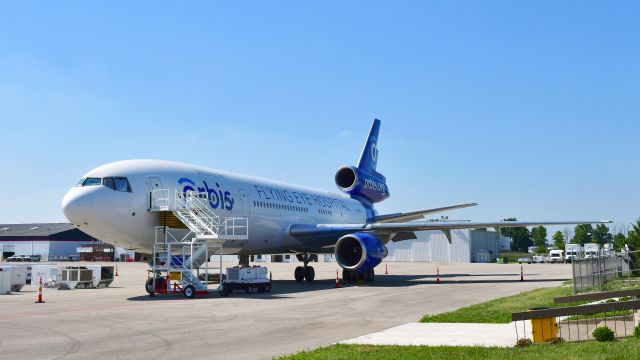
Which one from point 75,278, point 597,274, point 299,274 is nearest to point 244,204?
point 299,274

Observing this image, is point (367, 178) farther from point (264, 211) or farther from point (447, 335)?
point (447, 335)

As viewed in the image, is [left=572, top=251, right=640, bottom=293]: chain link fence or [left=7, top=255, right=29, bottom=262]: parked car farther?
[left=7, top=255, right=29, bottom=262]: parked car

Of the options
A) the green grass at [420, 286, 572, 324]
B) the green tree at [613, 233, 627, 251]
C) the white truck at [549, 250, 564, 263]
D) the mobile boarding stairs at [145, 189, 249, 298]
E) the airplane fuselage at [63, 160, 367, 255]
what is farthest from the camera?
the white truck at [549, 250, 564, 263]

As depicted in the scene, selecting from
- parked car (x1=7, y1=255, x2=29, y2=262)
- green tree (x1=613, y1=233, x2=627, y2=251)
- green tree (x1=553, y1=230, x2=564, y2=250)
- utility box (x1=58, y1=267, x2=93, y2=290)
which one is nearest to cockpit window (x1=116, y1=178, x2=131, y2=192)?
utility box (x1=58, y1=267, x2=93, y2=290)

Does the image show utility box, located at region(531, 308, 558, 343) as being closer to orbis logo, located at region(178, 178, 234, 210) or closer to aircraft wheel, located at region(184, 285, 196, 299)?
aircraft wheel, located at region(184, 285, 196, 299)

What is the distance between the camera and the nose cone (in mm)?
19234

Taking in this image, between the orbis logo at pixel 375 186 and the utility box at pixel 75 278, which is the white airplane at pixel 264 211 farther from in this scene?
the utility box at pixel 75 278

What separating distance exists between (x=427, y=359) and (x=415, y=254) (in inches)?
2725

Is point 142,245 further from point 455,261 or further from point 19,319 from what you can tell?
point 455,261

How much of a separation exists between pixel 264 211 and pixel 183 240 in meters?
5.65

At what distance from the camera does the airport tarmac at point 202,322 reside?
957 centimetres

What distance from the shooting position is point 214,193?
23.1 meters

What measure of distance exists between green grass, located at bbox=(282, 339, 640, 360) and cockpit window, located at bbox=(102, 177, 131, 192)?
1284 cm

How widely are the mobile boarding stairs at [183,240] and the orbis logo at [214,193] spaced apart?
0.21 metres
